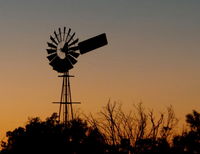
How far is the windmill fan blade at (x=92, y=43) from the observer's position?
125 feet

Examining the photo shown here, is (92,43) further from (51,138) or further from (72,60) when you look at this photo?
(51,138)

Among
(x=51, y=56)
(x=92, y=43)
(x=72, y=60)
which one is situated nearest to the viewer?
(x=92, y=43)

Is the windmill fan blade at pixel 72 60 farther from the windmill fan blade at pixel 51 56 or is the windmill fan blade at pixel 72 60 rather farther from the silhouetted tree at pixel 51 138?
the silhouetted tree at pixel 51 138

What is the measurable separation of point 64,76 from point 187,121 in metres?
11.9

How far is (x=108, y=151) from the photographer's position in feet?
112

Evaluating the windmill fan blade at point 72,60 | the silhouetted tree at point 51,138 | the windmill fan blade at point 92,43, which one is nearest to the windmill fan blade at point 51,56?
the windmill fan blade at point 72,60

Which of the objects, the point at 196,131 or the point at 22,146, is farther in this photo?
the point at 196,131

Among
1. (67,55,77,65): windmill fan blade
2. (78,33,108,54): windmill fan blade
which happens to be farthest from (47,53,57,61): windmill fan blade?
(78,33,108,54): windmill fan blade

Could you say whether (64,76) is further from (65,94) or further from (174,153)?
(174,153)

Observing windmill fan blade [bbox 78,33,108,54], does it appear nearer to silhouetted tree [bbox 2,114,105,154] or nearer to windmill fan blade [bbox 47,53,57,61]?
windmill fan blade [bbox 47,53,57,61]

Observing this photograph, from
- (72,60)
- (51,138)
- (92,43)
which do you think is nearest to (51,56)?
(72,60)

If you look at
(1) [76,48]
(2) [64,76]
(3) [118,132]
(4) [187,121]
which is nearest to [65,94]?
(2) [64,76]

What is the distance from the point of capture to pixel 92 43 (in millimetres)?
38750

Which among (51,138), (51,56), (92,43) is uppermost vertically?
(51,56)
